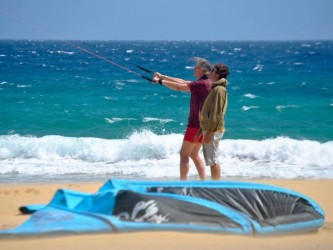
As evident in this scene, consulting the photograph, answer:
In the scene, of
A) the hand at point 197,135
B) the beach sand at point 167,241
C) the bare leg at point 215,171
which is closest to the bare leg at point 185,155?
the hand at point 197,135

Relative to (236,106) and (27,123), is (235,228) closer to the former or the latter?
(27,123)

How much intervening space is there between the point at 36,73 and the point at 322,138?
70.6ft

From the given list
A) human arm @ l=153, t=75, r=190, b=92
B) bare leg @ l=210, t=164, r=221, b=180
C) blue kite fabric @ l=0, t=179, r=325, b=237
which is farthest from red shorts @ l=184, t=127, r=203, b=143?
blue kite fabric @ l=0, t=179, r=325, b=237

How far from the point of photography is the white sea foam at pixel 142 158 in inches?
450

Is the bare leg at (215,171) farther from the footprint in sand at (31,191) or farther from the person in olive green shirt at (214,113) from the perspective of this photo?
the footprint in sand at (31,191)

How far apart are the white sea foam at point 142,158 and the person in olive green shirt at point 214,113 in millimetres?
3715

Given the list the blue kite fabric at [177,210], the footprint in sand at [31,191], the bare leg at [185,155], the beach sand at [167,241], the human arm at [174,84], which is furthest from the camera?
the footprint in sand at [31,191]

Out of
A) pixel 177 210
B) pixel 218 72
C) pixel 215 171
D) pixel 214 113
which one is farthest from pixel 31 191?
pixel 177 210

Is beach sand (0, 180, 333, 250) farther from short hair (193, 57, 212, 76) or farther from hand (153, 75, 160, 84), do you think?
short hair (193, 57, 212, 76)

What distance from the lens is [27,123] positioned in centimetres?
1861

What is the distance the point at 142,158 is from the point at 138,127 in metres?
4.86

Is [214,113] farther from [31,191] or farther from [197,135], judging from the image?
[31,191]

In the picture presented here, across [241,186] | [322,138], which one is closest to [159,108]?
[322,138]

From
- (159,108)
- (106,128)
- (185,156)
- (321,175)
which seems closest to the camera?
(185,156)
